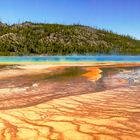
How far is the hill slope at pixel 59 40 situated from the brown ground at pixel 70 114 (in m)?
91.1

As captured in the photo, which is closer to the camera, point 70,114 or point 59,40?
point 70,114

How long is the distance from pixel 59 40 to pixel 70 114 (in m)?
128

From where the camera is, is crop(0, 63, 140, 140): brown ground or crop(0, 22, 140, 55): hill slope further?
crop(0, 22, 140, 55): hill slope

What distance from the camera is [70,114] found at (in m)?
7.64

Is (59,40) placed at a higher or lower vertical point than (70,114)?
higher

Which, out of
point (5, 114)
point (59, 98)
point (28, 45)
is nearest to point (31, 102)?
point (59, 98)

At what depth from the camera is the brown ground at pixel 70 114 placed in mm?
6008

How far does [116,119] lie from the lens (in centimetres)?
709

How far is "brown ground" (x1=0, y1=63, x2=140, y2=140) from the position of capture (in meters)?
6.01

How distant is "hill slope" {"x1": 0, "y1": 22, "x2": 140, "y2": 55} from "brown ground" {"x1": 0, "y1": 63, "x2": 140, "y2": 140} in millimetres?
91070

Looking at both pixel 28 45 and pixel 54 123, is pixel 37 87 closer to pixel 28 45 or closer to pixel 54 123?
pixel 54 123

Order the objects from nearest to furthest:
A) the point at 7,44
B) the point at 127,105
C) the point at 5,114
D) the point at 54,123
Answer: the point at 54,123 < the point at 5,114 < the point at 127,105 < the point at 7,44

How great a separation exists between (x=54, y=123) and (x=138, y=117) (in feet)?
6.12

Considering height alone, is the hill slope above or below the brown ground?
above
